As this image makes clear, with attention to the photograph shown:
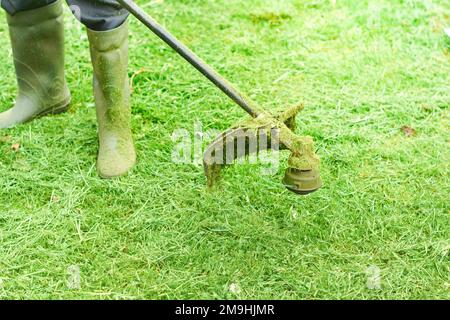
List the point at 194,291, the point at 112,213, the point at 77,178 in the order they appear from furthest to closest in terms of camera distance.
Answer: the point at 77,178 → the point at 112,213 → the point at 194,291

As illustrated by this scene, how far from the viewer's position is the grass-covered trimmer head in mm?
2355

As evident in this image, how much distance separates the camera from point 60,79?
3.23 metres

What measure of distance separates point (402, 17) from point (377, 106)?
37.4 inches

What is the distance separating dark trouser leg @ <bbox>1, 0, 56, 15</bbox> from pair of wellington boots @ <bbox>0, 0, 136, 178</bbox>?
0.08 feet

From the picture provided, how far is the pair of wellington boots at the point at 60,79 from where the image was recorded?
279 centimetres

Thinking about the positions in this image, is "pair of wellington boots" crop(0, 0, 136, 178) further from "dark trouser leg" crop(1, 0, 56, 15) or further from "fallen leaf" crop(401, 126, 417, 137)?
"fallen leaf" crop(401, 126, 417, 137)

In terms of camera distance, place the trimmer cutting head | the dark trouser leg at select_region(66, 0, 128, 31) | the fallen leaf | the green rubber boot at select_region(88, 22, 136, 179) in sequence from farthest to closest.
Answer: the fallen leaf → the green rubber boot at select_region(88, 22, 136, 179) → the dark trouser leg at select_region(66, 0, 128, 31) → the trimmer cutting head

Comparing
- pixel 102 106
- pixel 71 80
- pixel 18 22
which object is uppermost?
pixel 18 22

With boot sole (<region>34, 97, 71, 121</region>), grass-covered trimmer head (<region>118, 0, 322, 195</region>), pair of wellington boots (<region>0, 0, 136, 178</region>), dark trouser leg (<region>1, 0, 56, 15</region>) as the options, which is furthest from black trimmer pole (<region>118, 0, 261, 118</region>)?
boot sole (<region>34, 97, 71, 121</region>)

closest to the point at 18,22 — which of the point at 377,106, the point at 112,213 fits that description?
the point at 112,213

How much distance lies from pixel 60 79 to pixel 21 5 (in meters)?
0.41

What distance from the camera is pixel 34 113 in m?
3.21

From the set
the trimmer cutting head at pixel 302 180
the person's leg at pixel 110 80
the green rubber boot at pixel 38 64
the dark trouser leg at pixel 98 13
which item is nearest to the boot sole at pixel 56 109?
the green rubber boot at pixel 38 64

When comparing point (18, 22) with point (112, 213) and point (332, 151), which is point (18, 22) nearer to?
point (112, 213)
